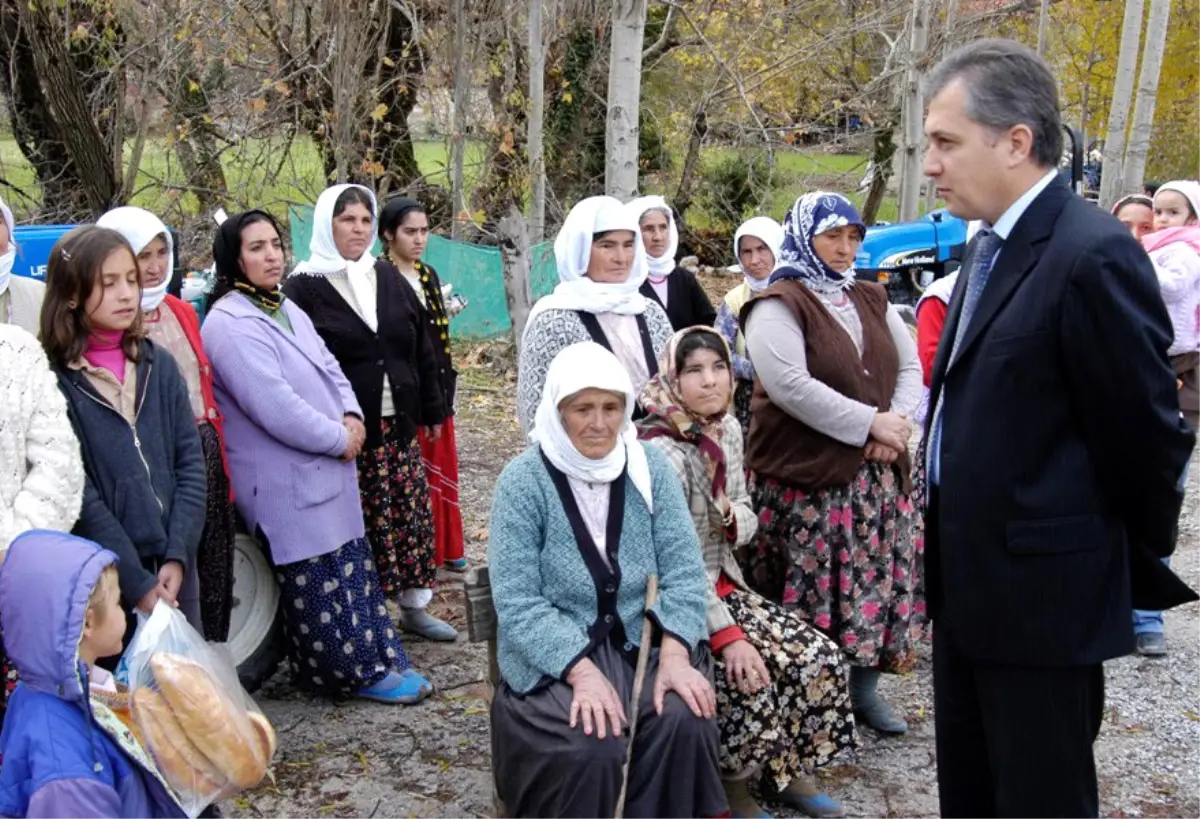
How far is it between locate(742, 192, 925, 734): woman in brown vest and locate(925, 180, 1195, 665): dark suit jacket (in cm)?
139

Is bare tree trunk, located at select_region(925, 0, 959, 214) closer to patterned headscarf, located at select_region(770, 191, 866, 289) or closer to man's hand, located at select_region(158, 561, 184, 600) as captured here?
patterned headscarf, located at select_region(770, 191, 866, 289)

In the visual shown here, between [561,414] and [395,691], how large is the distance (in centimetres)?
165

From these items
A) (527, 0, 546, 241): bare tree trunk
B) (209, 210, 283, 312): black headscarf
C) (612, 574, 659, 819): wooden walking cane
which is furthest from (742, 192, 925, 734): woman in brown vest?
(527, 0, 546, 241): bare tree trunk

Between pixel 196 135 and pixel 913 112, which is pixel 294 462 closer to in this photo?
pixel 196 135

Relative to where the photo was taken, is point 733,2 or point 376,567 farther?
point 733,2

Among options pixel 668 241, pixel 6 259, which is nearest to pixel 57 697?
pixel 6 259

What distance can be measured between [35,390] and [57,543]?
0.94 metres

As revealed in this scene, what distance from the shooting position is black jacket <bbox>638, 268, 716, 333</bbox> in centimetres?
542

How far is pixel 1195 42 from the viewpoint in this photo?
17.4 metres

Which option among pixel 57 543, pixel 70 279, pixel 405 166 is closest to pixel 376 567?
pixel 70 279

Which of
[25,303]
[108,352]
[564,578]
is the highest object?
[25,303]

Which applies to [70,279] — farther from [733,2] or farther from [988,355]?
[733,2]

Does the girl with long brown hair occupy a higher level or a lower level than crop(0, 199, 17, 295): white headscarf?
lower

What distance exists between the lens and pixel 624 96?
7.49m
